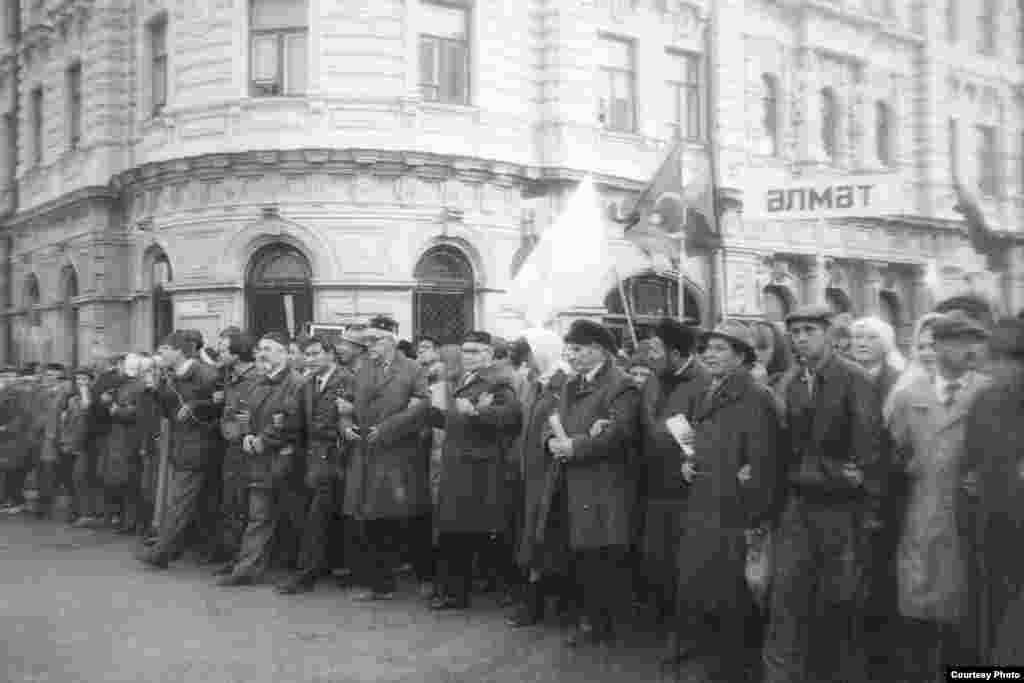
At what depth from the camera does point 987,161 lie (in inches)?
1208

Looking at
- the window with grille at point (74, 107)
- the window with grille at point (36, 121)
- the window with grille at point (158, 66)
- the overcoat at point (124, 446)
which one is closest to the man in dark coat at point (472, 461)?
the overcoat at point (124, 446)

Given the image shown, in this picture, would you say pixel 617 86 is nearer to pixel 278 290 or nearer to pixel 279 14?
pixel 279 14

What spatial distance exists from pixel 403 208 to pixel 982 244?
1168 centimetres

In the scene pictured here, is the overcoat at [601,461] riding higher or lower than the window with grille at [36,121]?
lower

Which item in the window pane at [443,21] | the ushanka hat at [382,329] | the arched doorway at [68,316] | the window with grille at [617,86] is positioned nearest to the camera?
the ushanka hat at [382,329]

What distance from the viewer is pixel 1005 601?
4.73m

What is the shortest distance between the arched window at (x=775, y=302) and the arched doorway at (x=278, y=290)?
10601mm

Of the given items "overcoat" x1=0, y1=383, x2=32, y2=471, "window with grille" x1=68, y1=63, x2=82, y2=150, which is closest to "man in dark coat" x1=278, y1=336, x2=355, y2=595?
"overcoat" x1=0, y1=383, x2=32, y2=471

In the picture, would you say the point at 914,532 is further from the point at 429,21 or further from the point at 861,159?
the point at 861,159

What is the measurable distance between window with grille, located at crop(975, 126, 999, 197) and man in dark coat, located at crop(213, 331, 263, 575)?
25.2 m

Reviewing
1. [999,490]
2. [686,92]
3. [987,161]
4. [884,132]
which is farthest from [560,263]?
[987,161]

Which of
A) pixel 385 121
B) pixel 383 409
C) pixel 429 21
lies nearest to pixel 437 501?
pixel 383 409

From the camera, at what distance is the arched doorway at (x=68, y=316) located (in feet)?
79.9

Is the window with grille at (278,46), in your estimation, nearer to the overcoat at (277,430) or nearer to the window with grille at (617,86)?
the window with grille at (617,86)
